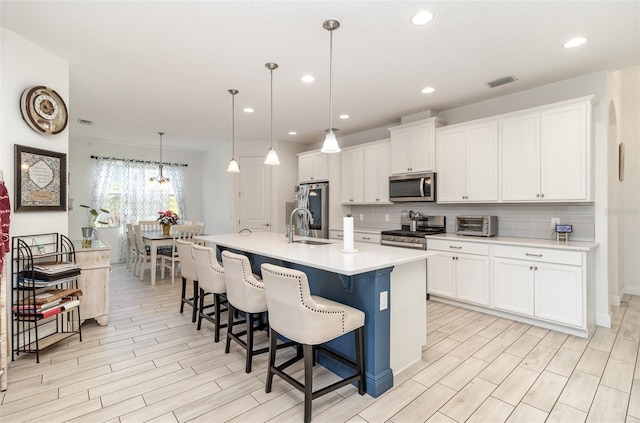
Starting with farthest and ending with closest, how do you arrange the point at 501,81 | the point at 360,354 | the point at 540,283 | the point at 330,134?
the point at 501,81, the point at 540,283, the point at 330,134, the point at 360,354

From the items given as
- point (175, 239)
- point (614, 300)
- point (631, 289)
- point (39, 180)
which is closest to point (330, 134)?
point (39, 180)

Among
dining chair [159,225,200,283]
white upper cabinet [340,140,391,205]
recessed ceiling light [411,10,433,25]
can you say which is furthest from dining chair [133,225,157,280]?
recessed ceiling light [411,10,433,25]

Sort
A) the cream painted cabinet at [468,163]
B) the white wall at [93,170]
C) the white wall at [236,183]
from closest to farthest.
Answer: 1. the cream painted cabinet at [468,163]
2. the white wall at [93,170]
3. the white wall at [236,183]

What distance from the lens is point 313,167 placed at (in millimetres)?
6176

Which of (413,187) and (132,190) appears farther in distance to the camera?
(132,190)

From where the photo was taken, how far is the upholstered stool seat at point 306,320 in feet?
6.18

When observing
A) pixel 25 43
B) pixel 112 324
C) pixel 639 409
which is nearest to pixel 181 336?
pixel 112 324

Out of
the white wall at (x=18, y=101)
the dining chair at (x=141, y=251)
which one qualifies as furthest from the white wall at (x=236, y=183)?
the white wall at (x=18, y=101)

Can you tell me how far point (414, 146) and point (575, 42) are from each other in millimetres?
2103

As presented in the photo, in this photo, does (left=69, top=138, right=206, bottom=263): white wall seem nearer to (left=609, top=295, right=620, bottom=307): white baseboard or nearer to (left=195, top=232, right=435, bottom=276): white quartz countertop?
(left=195, top=232, right=435, bottom=276): white quartz countertop

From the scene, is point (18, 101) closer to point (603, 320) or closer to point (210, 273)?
point (210, 273)

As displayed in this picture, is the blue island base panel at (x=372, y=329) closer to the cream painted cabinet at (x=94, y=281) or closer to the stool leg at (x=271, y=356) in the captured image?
the stool leg at (x=271, y=356)

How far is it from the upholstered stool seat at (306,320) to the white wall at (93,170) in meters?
5.78

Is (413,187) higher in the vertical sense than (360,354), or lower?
higher
